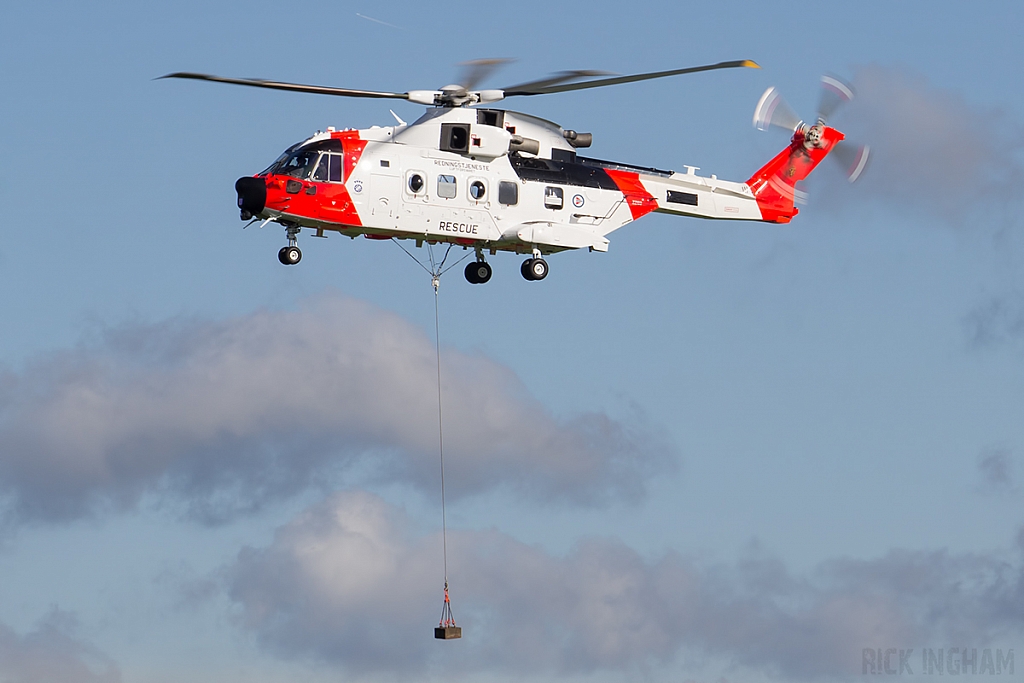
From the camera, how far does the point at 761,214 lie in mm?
51375

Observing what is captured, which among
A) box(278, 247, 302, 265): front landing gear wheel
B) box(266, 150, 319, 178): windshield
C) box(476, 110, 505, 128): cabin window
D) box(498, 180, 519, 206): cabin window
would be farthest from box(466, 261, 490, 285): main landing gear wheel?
box(266, 150, 319, 178): windshield

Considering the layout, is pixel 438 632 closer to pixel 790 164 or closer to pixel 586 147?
pixel 586 147

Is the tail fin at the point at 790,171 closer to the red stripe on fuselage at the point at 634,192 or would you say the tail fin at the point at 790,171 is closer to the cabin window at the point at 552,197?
the red stripe on fuselage at the point at 634,192

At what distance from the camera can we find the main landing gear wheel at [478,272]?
47.7 metres

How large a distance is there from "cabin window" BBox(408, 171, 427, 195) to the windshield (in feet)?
8.56

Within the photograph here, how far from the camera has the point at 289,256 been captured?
146 ft

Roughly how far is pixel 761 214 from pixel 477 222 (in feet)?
34.5

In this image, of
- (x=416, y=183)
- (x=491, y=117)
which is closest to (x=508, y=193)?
(x=491, y=117)

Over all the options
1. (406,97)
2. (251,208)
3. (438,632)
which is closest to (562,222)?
(406,97)

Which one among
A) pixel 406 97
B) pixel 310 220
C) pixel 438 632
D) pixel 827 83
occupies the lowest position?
pixel 438 632

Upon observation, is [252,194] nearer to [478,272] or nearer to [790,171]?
[478,272]

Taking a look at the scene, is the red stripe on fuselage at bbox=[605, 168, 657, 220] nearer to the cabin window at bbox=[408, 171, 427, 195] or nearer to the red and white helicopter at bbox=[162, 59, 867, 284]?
the red and white helicopter at bbox=[162, 59, 867, 284]

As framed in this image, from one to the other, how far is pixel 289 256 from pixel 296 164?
2467 millimetres

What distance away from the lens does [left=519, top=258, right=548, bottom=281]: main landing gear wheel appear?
47156 millimetres
